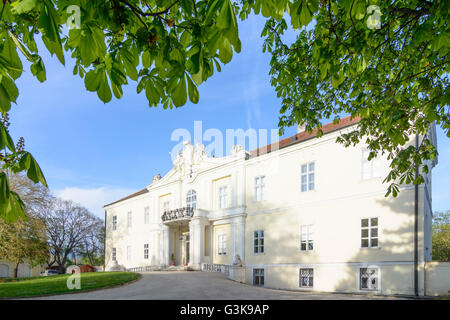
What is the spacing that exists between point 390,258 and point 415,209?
2.52 metres

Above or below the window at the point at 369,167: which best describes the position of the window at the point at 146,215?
below

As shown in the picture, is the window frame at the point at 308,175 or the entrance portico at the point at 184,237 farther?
the entrance portico at the point at 184,237

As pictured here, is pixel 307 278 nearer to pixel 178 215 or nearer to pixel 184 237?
pixel 178 215

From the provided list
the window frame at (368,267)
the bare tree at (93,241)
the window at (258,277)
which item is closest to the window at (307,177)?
the window frame at (368,267)

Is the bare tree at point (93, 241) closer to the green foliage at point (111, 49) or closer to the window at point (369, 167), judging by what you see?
the window at point (369, 167)

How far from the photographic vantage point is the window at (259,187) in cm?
2241

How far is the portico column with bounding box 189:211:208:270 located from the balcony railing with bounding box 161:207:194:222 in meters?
0.78

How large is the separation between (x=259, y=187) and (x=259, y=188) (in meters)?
0.07

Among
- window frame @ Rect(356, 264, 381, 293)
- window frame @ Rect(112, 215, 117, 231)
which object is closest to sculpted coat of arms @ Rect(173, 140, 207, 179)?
window frame @ Rect(112, 215, 117, 231)

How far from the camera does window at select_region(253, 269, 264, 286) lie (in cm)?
2141

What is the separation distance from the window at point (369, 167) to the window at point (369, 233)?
2175 millimetres

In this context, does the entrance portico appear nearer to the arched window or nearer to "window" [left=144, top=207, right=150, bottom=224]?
the arched window

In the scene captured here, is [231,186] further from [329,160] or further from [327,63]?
[327,63]
